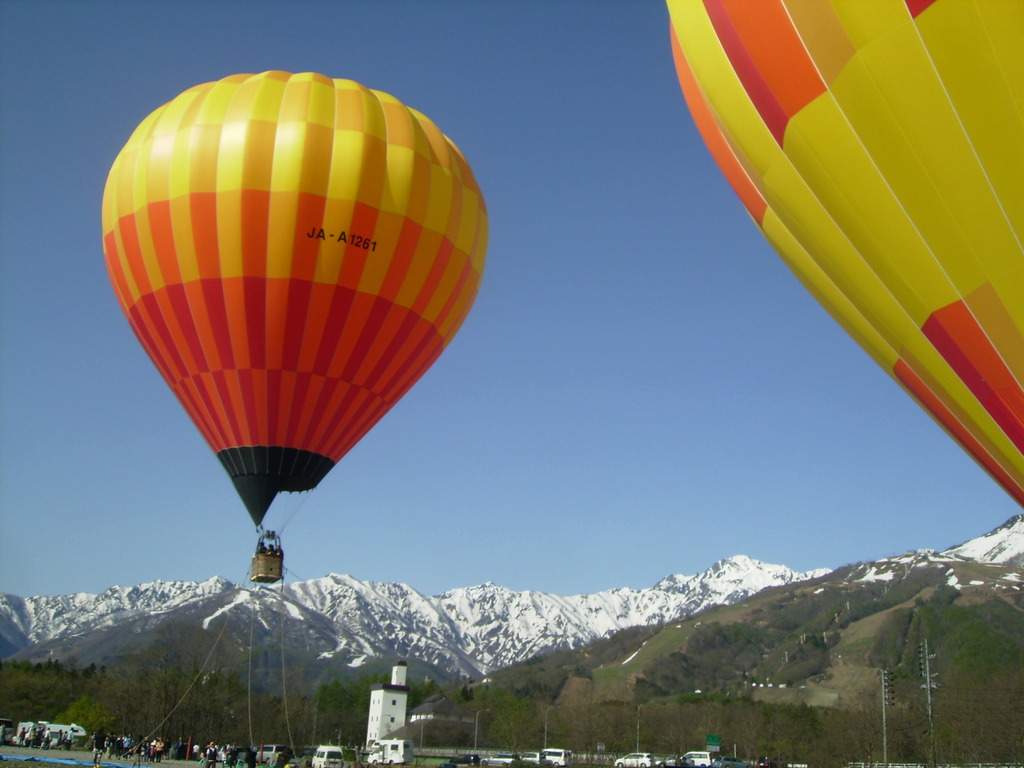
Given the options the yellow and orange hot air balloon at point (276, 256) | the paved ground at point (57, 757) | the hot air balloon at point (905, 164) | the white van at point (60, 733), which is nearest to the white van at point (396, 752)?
the white van at point (60, 733)

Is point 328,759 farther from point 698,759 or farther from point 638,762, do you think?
point 698,759

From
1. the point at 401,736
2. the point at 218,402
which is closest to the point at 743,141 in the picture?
the point at 218,402

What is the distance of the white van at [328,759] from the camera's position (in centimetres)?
3005

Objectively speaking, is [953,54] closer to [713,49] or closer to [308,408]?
[713,49]

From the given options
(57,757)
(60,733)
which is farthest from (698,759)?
(57,757)

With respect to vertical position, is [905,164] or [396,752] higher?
[905,164]

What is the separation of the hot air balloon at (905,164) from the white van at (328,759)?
84.0ft

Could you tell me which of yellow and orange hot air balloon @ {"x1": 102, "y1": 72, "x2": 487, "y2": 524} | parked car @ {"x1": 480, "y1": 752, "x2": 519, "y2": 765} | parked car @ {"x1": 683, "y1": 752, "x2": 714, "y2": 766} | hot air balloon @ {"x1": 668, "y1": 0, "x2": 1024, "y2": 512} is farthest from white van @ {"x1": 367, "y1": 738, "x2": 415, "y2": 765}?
hot air balloon @ {"x1": 668, "y1": 0, "x2": 1024, "y2": 512}

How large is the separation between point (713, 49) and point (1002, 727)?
168ft

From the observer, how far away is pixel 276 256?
14.9 meters

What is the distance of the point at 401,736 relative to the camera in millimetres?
62469

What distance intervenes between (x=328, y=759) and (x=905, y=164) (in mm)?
29021

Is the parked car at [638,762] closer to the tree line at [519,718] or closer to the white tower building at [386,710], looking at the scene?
the tree line at [519,718]

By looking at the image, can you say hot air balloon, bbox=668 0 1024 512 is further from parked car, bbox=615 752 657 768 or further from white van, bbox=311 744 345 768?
parked car, bbox=615 752 657 768
